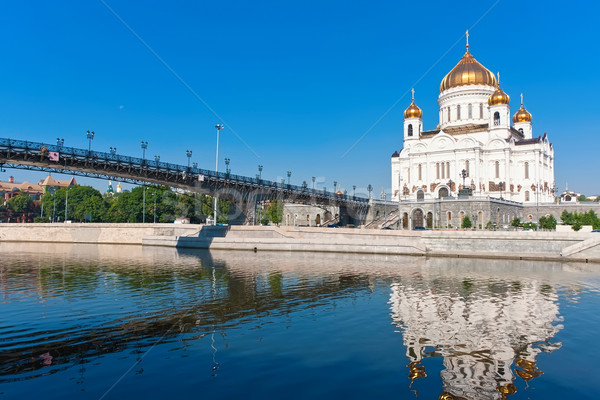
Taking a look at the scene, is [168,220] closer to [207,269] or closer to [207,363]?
[207,269]

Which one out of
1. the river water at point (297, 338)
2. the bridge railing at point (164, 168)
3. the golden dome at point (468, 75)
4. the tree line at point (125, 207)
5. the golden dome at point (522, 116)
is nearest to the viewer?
the river water at point (297, 338)

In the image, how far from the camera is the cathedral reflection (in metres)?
10.1

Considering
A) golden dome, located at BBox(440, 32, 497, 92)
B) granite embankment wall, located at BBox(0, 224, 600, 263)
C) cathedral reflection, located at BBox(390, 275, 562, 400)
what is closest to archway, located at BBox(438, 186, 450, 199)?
golden dome, located at BBox(440, 32, 497, 92)

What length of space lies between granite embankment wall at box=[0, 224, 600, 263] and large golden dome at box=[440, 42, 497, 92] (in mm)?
47286

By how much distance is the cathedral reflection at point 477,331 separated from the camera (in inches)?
396

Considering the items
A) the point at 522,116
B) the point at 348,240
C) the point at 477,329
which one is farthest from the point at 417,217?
the point at 477,329

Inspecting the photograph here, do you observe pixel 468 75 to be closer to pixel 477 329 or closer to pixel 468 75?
pixel 468 75

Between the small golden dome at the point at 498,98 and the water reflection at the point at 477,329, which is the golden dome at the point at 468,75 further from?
the water reflection at the point at 477,329

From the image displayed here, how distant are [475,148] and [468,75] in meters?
15.4

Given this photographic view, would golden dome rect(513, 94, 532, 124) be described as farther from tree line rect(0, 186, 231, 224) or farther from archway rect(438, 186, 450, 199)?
tree line rect(0, 186, 231, 224)

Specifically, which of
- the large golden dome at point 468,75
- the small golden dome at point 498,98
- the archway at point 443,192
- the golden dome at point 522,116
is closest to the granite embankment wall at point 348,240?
the archway at point 443,192

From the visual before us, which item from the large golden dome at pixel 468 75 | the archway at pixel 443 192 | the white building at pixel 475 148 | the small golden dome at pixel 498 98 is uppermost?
the large golden dome at pixel 468 75

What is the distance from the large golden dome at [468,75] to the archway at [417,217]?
2663cm

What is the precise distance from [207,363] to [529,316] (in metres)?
12.5
